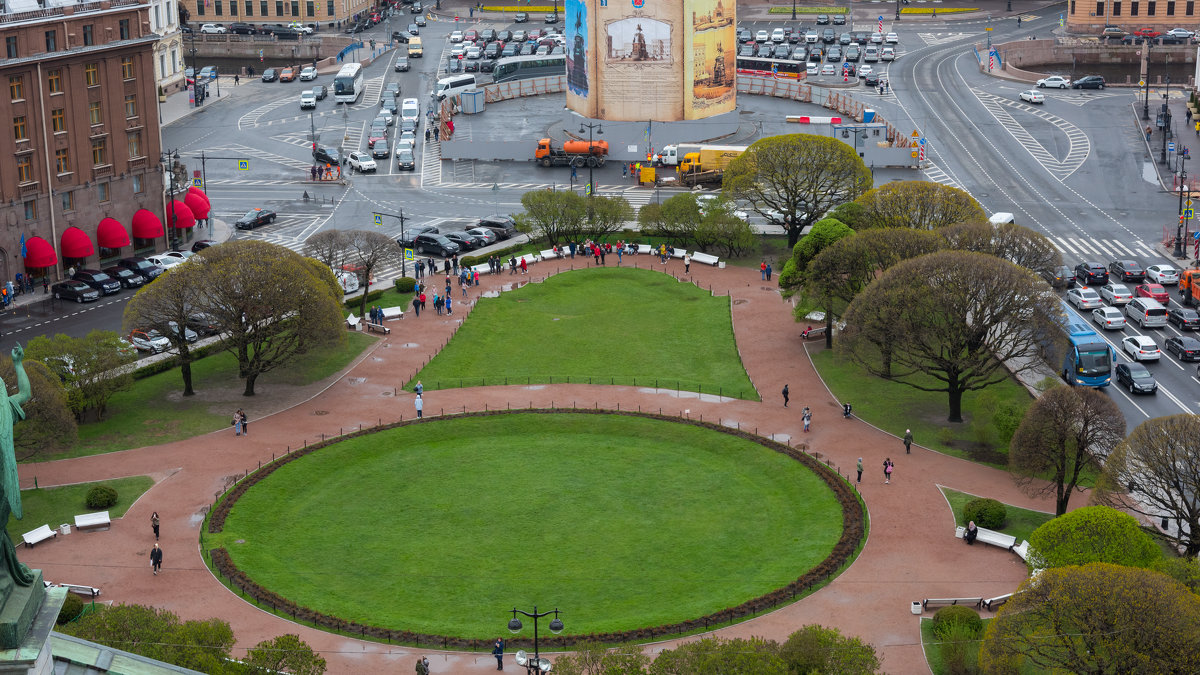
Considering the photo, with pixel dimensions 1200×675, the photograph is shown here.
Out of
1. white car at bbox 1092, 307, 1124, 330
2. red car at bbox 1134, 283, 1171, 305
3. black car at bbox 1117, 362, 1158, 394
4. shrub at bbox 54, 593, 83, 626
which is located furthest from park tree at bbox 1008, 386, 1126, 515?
shrub at bbox 54, 593, 83, 626

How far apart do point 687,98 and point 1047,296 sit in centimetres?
8023

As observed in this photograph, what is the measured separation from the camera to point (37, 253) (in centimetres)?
11662

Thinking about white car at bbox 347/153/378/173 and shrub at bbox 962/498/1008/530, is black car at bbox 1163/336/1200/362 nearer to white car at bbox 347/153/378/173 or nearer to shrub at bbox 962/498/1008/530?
shrub at bbox 962/498/1008/530

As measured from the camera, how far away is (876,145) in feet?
511

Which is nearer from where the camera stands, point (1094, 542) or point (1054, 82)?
point (1094, 542)

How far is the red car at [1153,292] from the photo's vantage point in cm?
11194

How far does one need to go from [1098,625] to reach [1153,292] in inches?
2500

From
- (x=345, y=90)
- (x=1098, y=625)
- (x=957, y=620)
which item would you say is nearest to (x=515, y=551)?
(x=957, y=620)

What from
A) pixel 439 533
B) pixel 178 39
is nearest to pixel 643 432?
pixel 439 533

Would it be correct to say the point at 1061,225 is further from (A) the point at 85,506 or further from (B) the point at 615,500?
(A) the point at 85,506

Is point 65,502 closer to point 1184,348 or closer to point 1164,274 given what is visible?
point 1184,348

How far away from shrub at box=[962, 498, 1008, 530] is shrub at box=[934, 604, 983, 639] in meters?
11.5

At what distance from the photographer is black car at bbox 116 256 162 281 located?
399 ft

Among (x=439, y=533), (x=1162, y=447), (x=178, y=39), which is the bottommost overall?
(x=439, y=533)
